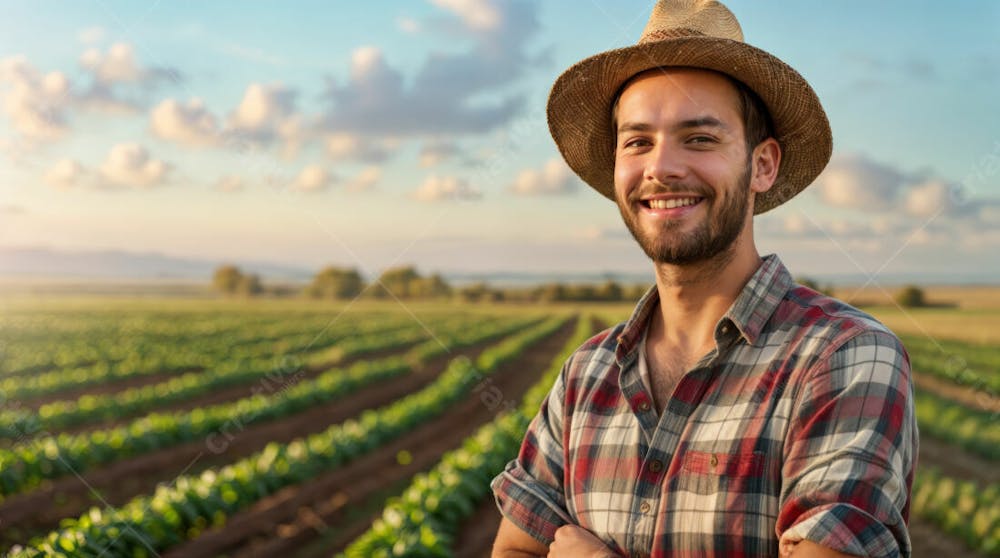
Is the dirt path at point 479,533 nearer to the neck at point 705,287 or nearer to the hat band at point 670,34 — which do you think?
the neck at point 705,287

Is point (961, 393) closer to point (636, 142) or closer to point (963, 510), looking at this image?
point (963, 510)

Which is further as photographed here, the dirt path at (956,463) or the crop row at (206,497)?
the dirt path at (956,463)

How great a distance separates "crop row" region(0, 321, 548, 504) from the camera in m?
9.16

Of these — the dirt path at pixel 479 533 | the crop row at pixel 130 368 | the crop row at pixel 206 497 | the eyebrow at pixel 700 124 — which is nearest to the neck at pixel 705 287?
the eyebrow at pixel 700 124

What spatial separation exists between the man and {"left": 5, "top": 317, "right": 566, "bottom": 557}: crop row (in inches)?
142

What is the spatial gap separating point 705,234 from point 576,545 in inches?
30.1

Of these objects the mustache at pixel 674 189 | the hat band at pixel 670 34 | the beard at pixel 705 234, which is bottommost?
the beard at pixel 705 234

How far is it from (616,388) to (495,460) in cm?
690

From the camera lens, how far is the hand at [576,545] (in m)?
1.92

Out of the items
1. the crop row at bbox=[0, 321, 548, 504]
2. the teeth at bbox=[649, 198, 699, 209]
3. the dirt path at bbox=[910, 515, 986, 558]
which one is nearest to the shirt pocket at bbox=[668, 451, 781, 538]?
the teeth at bbox=[649, 198, 699, 209]

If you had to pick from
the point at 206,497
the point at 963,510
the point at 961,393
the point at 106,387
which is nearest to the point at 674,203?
the point at 206,497

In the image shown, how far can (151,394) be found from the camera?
1532 centimetres

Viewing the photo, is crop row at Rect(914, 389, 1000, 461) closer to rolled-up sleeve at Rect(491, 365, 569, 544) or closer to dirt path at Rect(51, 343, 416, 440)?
dirt path at Rect(51, 343, 416, 440)

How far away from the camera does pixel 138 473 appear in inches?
396
